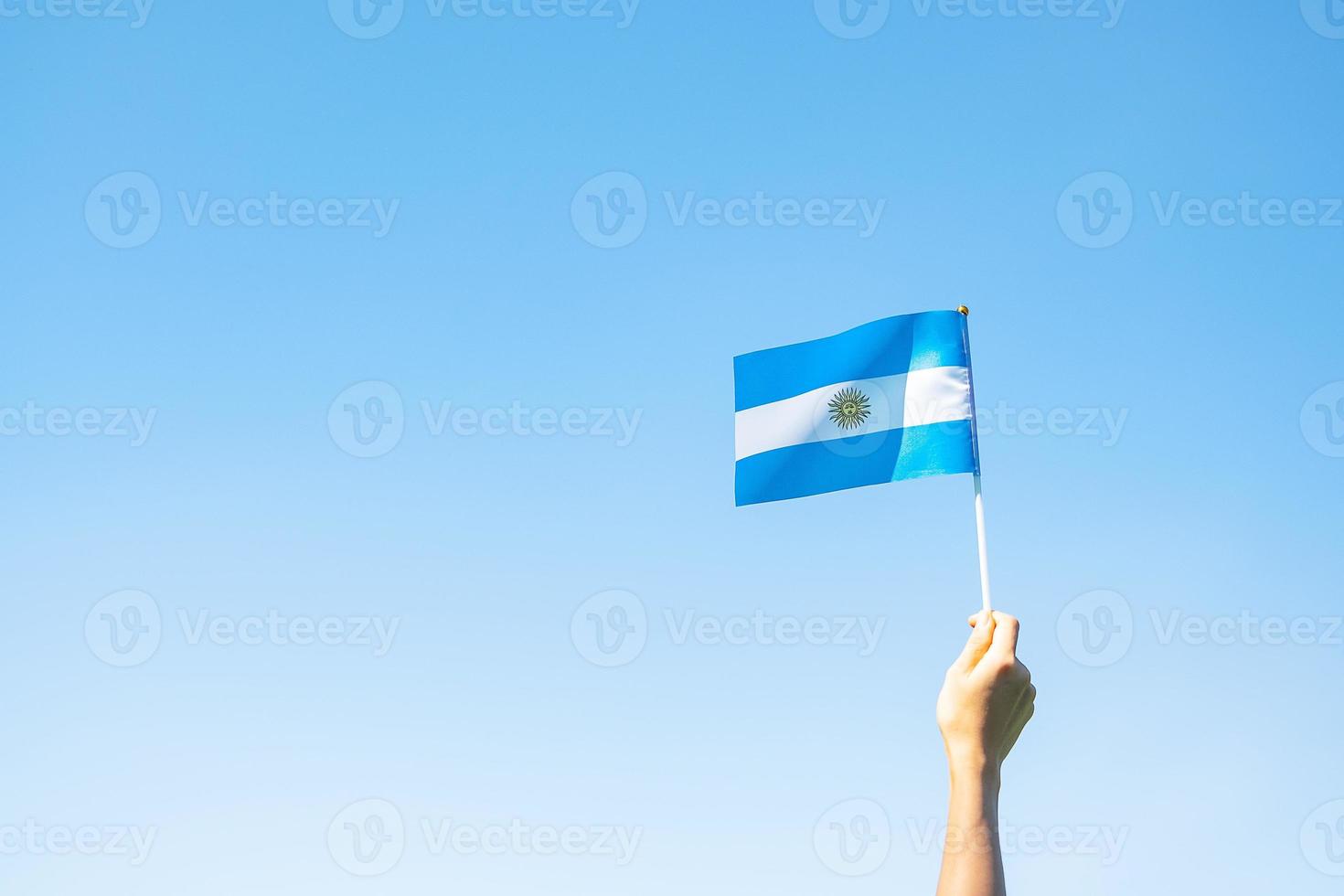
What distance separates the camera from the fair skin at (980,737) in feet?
12.5

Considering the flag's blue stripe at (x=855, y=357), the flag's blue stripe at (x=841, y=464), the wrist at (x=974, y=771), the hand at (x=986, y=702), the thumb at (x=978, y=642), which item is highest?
the flag's blue stripe at (x=855, y=357)

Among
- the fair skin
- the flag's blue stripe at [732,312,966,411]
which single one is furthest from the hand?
the flag's blue stripe at [732,312,966,411]

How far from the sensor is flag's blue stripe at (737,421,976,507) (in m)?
9.34

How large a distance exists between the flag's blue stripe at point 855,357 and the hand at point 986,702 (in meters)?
4.96

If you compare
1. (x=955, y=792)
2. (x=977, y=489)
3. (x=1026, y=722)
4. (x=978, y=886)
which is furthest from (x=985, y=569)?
(x=978, y=886)

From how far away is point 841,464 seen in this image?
9.58 m

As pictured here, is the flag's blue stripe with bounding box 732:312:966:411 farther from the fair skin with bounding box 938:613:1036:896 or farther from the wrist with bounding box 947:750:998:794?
the wrist with bounding box 947:750:998:794

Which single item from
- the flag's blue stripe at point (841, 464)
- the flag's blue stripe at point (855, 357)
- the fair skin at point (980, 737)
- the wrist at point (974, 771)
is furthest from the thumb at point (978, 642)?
the flag's blue stripe at point (855, 357)

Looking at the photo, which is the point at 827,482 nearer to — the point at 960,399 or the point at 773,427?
the point at 773,427

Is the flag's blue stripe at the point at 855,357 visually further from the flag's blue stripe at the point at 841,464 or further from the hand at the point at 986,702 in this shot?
the hand at the point at 986,702

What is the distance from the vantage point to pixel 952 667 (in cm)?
461

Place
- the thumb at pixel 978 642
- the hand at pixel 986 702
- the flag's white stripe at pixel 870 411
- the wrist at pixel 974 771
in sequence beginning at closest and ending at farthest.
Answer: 1. the wrist at pixel 974 771
2. the hand at pixel 986 702
3. the thumb at pixel 978 642
4. the flag's white stripe at pixel 870 411

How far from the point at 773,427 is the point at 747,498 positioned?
62 cm

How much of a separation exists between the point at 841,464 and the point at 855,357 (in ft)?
2.88
